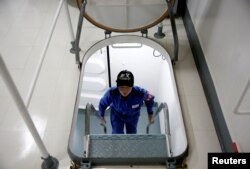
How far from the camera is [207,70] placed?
2182 millimetres

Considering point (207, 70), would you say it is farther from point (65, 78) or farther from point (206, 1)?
point (65, 78)

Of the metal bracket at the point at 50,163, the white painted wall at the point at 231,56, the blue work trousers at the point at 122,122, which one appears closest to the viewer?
the white painted wall at the point at 231,56

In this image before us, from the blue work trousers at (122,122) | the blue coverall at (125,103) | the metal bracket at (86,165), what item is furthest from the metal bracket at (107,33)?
the metal bracket at (86,165)

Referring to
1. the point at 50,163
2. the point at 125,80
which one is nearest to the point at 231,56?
→ the point at 125,80

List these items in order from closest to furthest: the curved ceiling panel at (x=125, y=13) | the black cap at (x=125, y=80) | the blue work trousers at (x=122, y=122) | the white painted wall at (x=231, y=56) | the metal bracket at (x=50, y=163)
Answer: the white painted wall at (x=231, y=56)
the metal bracket at (x=50, y=163)
the black cap at (x=125, y=80)
the curved ceiling panel at (x=125, y=13)
the blue work trousers at (x=122, y=122)

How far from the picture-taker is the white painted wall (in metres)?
1.54

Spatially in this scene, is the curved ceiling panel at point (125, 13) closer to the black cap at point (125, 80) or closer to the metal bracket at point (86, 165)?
the black cap at point (125, 80)

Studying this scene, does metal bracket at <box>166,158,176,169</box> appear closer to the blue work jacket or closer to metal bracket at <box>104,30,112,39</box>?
the blue work jacket

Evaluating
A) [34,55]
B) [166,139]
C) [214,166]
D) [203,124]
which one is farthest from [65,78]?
[214,166]

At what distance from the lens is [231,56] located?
5.77ft

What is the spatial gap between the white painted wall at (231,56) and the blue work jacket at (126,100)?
0.62 meters

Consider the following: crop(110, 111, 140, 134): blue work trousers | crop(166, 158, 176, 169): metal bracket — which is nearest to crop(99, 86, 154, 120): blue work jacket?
crop(110, 111, 140, 134): blue work trousers

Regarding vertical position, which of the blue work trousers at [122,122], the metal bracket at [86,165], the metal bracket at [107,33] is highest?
the metal bracket at [107,33]

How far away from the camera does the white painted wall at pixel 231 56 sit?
154 cm
